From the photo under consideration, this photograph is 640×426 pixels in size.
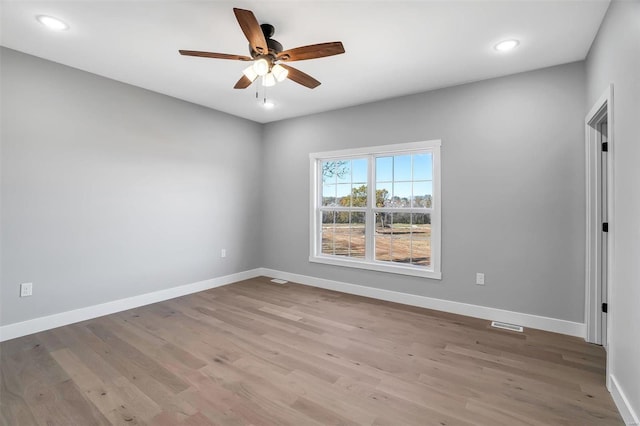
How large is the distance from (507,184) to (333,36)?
242cm

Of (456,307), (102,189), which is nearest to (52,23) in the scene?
(102,189)

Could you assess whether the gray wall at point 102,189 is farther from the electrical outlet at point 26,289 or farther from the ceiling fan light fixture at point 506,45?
the ceiling fan light fixture at point 506,45

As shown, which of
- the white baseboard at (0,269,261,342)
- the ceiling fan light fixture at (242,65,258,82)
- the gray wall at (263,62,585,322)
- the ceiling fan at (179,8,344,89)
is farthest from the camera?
the gray wall at (263,62,585,322)

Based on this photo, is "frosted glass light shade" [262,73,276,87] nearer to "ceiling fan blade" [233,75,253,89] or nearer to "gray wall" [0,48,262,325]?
"ceiling fan blade" [233,75,253,89]

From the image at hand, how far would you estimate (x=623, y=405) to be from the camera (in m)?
1.77

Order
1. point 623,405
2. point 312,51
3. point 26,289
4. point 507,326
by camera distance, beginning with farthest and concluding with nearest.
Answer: point 507,326
point 26,289
point 312,51
point 623,405

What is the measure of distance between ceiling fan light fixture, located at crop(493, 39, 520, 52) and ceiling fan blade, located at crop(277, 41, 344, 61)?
5.16 ft

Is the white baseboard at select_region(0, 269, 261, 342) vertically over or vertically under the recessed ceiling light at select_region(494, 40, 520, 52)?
under

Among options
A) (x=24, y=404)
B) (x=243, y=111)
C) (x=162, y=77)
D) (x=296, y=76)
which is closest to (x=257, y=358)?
(x=24, y=404)

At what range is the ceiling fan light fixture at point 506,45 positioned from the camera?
8.52ft

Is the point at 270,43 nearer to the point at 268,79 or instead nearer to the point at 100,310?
the point at 268,79

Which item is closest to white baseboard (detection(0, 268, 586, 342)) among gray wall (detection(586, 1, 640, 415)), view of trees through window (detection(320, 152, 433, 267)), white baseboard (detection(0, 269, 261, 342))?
white baseboard (detection(0, 269, 261, 342))

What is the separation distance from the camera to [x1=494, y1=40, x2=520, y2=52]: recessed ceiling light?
2.60 m

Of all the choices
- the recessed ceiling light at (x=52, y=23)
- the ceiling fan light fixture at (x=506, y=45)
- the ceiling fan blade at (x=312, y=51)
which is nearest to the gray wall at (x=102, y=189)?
the recessed ceiling light at (x=52, y=23)
